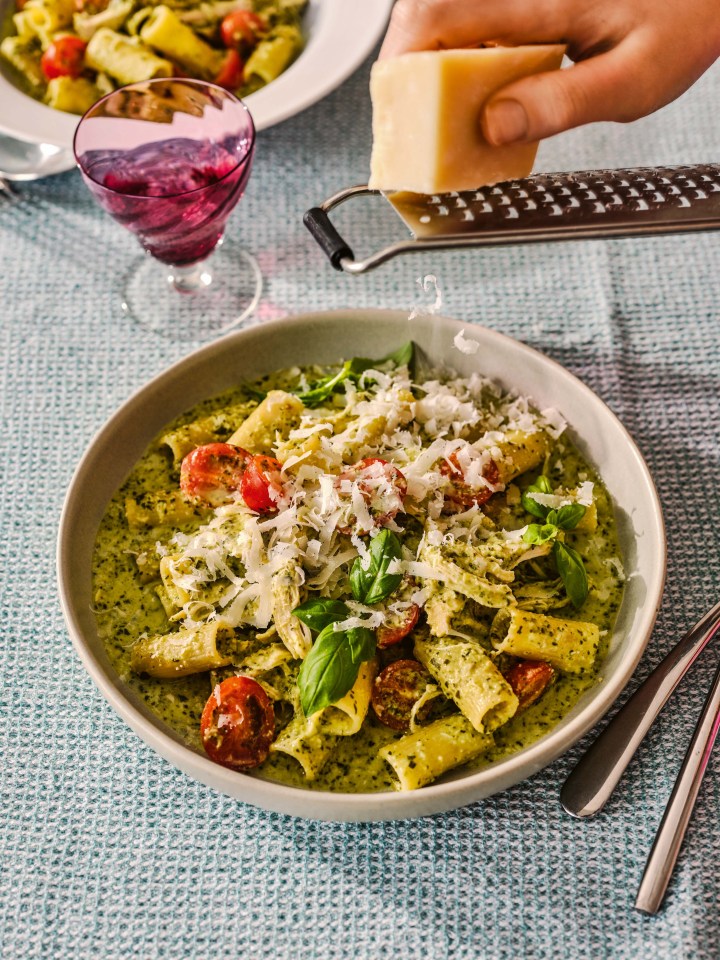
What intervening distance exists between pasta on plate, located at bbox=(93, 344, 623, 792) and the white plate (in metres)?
0.99

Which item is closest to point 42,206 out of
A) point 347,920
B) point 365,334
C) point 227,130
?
point 227,130

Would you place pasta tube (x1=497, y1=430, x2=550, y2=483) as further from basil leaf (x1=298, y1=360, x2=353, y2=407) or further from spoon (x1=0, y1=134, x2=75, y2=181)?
spoon (x1=0, y1=134, x2=75, y2=181)

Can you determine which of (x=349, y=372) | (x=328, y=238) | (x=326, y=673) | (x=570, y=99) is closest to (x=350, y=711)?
(x=326, y=673)

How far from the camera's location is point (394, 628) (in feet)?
5.14

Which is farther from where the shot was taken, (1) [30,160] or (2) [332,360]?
(1) [30,160]

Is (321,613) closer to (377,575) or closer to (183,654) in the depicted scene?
(377,575)

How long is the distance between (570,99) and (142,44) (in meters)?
1.52

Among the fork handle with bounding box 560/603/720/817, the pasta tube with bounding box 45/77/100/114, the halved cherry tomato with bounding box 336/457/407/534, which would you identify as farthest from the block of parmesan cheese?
the pasta tube with bounding box 45/77/100/114

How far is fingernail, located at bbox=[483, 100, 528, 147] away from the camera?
5.06ft

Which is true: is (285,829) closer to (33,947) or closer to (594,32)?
(33,947)

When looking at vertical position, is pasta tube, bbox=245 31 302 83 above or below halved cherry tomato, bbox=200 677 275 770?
above

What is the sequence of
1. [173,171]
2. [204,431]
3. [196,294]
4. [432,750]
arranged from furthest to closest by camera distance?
1. [196,294]
2. [173,171]
3. [204,431]
4. [432,750]

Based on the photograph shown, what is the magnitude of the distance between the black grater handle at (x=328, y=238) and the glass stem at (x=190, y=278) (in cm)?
69

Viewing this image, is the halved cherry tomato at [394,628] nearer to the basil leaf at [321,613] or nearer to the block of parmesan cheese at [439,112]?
the basil leaf at [321,613]
